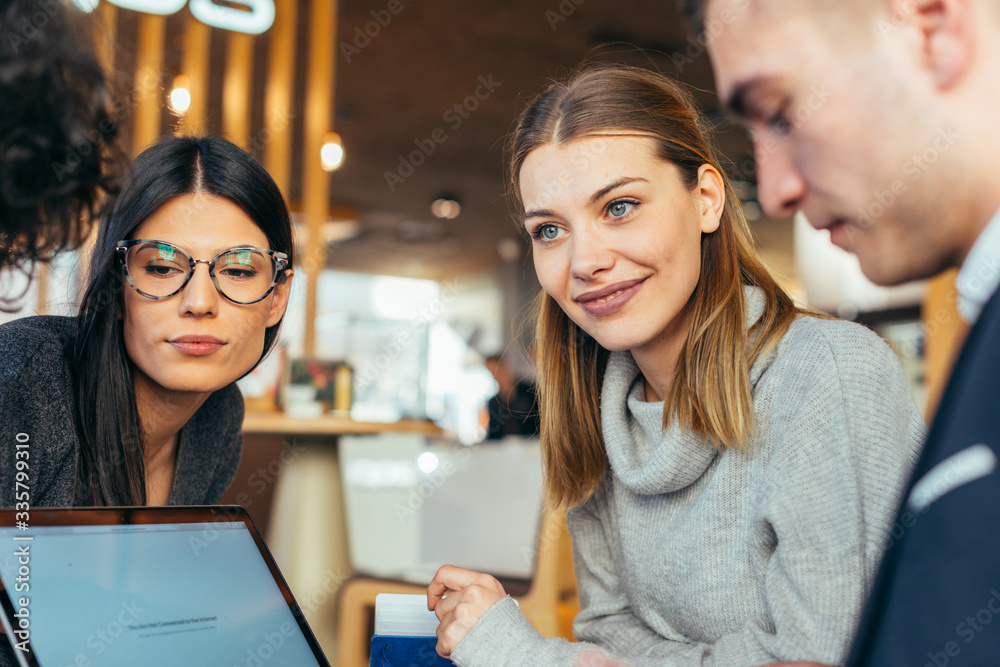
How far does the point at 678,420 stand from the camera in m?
→ 1.00

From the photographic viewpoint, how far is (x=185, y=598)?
673 mm

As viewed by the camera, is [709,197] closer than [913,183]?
No

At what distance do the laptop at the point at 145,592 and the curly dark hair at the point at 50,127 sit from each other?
0.25m

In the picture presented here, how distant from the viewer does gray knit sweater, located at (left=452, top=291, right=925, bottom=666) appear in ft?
2.61

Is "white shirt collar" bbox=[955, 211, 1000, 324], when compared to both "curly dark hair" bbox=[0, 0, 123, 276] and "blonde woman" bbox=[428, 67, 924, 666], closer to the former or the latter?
"blonde woman" bbox=[428, 67, 924, 666]

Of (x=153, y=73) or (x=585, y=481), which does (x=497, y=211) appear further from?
(x=585, y=481)

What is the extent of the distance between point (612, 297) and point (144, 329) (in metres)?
0.59

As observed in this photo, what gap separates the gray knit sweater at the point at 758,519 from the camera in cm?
79

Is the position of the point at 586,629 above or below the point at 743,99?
below
